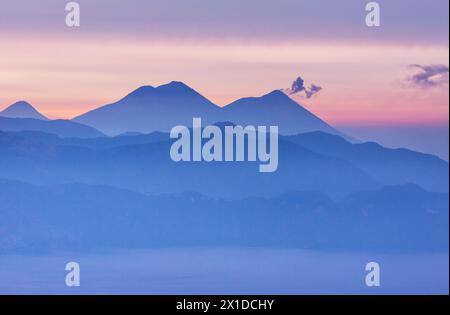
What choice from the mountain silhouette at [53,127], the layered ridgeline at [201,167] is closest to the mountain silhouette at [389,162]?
the layered ridgeline at [201,167]

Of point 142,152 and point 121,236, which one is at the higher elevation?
point 142,152

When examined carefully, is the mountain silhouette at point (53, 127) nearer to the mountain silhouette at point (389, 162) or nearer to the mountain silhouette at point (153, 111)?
the mountain silhouette at point (153, 111)

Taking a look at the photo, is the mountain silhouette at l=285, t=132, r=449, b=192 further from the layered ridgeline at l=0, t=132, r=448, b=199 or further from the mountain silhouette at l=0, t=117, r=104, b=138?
the mountain silhouette at l=0, t=117, r=104, b=138

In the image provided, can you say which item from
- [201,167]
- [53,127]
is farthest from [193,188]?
[53,127]

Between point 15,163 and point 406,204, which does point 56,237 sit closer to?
point 15,163

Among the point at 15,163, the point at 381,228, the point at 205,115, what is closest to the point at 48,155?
the point at 15,163

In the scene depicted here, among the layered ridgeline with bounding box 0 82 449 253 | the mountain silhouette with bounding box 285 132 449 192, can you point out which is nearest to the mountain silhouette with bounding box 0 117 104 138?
the layered ridgeline with bounding box 0 82 449 253
